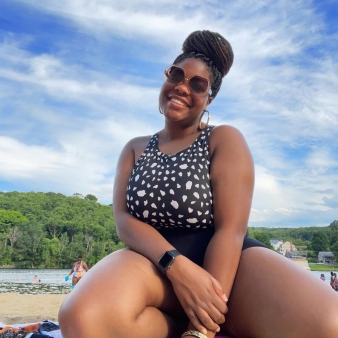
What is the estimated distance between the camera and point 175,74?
2.28 m

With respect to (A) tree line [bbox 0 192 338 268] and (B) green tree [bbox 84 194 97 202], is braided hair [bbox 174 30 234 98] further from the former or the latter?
(B) green tree [bbox 84 194 97 202]

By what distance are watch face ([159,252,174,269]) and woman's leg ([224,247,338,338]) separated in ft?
1.07

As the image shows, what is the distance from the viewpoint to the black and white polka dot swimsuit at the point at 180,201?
1976 mm

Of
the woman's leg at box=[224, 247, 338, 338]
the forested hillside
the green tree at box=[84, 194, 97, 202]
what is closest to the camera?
the woman's leg at box=[224, 247, 338, 338]

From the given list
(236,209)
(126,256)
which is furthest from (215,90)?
(126,256)

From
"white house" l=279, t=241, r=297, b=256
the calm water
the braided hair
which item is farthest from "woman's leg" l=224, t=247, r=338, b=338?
"white house" l=279, t=241, r=297, b=256

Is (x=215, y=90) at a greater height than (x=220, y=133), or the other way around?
(x=215, y=90)

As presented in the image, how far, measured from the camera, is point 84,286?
170 cm

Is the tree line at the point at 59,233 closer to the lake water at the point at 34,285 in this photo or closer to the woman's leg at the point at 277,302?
the lake water at the point at 34,285

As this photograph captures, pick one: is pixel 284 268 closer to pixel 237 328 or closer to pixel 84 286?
pixel 237 328

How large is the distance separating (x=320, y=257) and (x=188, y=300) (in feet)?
239

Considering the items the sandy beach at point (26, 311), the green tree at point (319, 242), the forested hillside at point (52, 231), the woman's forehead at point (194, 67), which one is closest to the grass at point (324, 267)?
the green tree at point (319, 242)

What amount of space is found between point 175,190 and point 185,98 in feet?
1.94

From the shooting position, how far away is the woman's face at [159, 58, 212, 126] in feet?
7.40
